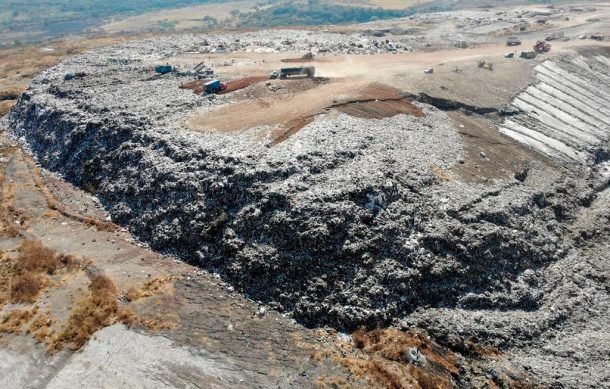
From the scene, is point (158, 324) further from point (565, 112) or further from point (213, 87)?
point (565, 112)

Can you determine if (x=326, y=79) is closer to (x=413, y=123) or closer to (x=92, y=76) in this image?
(x=413, y=123)

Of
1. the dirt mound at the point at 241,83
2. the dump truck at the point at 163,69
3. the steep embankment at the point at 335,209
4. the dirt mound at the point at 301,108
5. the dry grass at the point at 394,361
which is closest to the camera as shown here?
the dry grass at the point at 394,361

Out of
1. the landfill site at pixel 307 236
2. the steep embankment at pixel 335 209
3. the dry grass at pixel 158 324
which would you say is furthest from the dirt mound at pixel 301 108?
the dry grass at pixel 158 324

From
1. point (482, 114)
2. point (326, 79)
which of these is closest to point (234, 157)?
point (326, 79)

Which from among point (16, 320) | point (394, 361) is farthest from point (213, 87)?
point (394, 361)

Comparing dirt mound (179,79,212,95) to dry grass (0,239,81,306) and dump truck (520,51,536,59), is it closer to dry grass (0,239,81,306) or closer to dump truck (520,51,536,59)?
dry grass (0,239,81,306)

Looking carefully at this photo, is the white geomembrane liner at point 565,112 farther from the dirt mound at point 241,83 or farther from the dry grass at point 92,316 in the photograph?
the dry grass at point 92,316
